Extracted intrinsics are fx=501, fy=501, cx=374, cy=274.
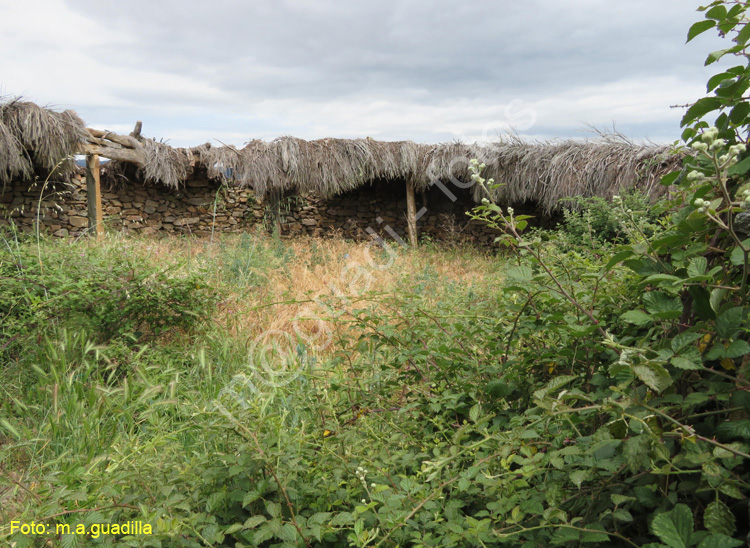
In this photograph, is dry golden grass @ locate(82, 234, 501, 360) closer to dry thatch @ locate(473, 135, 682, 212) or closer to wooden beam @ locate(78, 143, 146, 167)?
wooden beam @ locate(78, 143, 146, 167)

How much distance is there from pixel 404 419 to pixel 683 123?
1.31m

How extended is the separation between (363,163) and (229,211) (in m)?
3.10

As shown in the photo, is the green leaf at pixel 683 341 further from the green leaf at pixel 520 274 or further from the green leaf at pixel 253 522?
the green leaf at pixel 253 522

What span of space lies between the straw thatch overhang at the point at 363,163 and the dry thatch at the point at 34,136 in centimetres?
2

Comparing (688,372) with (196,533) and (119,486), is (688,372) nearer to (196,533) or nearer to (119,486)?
(196,533)

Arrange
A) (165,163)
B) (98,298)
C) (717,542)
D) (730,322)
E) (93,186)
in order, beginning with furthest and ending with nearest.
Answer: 1. (165,163)
2. (93,186)
3. (98,298)
4. (730,322)
5. (717,542)

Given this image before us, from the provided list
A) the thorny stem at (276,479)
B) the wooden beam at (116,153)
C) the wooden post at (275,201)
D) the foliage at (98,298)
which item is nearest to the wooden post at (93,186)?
the wooden beam at (116,153)

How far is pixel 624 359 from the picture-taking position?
3.03 feet

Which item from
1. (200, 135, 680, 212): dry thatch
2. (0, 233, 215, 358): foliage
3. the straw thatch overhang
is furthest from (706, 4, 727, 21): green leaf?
(200, 135, 680, 212): dry thatch

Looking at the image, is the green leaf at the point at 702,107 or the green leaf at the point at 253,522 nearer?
the green leaf at the point at 702,107

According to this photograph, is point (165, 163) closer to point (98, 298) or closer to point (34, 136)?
point (34, 136)

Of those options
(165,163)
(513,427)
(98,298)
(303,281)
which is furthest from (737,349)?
(165,163)

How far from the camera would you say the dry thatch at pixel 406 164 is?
30.1 feet

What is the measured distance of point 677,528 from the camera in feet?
2.84
